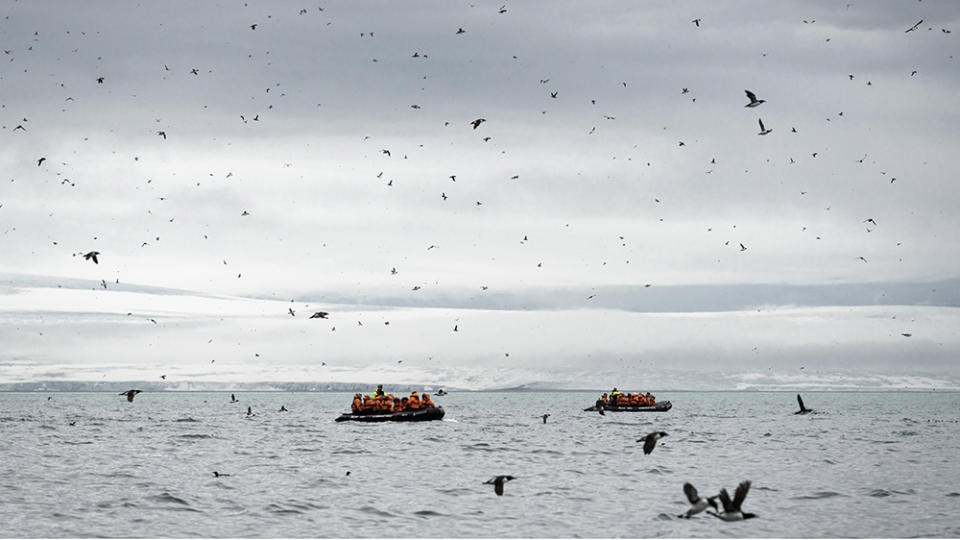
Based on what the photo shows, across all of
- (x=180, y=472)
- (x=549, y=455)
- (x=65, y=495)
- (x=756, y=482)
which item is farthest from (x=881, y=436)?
(x=65, y=495)

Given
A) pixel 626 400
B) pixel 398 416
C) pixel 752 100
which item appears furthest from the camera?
pixel 626 400

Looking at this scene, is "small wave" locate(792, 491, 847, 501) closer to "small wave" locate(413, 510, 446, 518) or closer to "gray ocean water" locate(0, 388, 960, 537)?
"gray ocean water" locate(0, 388, 960, 537)

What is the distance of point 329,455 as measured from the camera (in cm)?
5978

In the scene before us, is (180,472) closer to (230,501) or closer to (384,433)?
(230,501)

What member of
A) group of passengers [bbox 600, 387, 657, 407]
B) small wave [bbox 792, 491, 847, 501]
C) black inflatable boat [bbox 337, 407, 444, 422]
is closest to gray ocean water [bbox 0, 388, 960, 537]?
small wave [bbox 792, 491, 847, 501]

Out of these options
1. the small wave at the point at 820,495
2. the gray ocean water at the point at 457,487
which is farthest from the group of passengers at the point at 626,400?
the small wave at the point at 820,495

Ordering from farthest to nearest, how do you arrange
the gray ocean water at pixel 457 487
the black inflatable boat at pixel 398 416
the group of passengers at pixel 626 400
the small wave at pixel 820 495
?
the group of passengers at pixel 626 400
the black inflatable boat at pixel 398 416
the small wave at pixel 820 495
the gray ocean water at pixel 457 487

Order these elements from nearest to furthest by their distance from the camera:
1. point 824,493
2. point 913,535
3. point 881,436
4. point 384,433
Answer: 1. point 913,535
2. point 824,493
3. point 384,433
4. point 881,436

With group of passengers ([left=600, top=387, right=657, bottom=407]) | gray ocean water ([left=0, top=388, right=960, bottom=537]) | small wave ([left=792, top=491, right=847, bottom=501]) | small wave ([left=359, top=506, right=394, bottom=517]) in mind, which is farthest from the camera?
group of passengers ([left=600, top=387, right=657, bottom=407])

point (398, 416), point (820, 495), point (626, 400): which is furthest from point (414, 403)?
point (820, 495)

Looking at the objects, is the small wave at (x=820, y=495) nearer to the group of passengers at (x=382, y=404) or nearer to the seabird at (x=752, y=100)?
the seabird at (x=752, y=100)

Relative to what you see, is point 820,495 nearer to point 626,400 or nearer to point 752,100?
point 752,100

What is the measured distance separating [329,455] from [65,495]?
2048cm

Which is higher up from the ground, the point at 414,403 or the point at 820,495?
the point at 414,403
